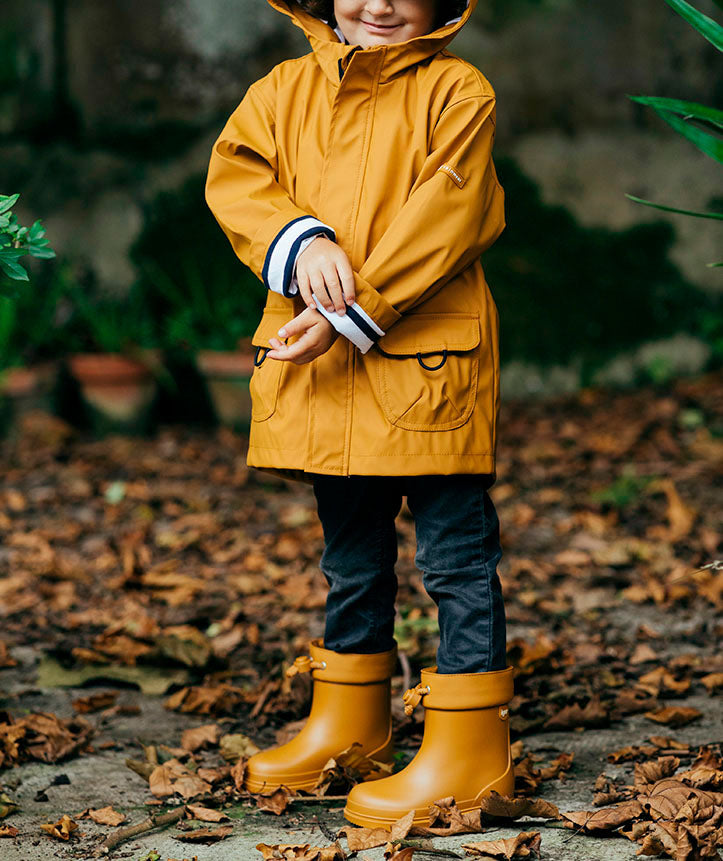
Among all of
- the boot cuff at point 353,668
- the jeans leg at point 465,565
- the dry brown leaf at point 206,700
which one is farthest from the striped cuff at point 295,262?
the dry brown leaf at point 206,700

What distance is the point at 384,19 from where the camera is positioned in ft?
6.08

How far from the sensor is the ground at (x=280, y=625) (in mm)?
1912

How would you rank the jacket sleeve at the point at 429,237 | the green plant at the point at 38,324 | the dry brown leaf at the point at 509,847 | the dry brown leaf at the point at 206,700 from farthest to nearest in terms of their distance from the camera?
the green plant at the point at 38,324
the dry brown leaf at the point at 206,700
the jacket sleeve at the point at 429,237
the dry brown leaf at the point at 509,847

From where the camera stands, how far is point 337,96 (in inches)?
72.6

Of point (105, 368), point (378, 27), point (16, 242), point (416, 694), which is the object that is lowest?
point (416, 694)

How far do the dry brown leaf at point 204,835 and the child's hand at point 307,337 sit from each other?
0.80 metres

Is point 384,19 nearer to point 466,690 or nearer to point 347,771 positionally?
point 466,690

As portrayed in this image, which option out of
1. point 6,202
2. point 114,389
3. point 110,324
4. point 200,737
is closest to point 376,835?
point 200,737

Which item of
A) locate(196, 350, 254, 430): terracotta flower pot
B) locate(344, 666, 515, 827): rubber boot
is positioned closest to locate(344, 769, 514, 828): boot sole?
locate(344, 666, 515, 827): rubber boot

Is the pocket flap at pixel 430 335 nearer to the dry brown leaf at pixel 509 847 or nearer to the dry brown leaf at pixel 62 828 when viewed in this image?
the dry brown leaf at pixel 509 847

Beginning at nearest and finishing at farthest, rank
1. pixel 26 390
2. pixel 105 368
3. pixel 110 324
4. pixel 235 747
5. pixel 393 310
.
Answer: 1. pixel 393 310
2. pixel 235 747
3. pixel 26 390
4. pixel 105 368
5. pixel 110 324

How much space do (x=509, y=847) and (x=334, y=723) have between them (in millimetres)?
475

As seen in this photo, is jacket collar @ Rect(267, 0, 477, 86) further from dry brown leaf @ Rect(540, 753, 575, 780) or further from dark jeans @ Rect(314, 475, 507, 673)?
dry brown leaf @ Rect(540, 753, 575, 780)

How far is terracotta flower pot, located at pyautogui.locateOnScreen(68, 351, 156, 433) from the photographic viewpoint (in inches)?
214
